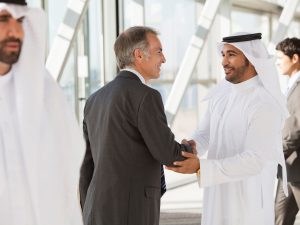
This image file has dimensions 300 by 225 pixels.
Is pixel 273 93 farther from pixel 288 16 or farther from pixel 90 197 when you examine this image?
pixel 288 16

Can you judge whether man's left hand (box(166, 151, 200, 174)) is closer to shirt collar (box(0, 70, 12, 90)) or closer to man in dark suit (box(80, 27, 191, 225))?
man in dark suit (box(80, 27, 191, 225))

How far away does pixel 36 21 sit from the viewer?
8.29 feet

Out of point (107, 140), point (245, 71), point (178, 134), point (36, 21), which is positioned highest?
point (36, 21)

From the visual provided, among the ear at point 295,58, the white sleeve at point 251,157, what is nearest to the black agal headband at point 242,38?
the white sleeve at point 251,157

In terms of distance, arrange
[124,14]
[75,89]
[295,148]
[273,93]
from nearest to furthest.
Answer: [273,93]
[295,148]
[75,89]
[124,14]

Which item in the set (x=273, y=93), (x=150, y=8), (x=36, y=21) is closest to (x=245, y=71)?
(x=273, y=93)

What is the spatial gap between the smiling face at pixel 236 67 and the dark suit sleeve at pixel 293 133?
1056 mm

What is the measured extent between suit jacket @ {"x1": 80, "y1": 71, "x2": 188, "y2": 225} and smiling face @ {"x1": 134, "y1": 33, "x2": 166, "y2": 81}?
0.10m

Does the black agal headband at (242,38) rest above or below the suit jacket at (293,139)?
Result: above

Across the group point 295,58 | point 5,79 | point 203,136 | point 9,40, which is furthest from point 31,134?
point 295,58

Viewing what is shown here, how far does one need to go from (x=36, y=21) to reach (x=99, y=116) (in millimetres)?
795

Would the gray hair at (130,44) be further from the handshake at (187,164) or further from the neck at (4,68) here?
the neck at (4,68)

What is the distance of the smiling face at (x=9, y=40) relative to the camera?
240cm

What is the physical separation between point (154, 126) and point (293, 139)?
193cm
